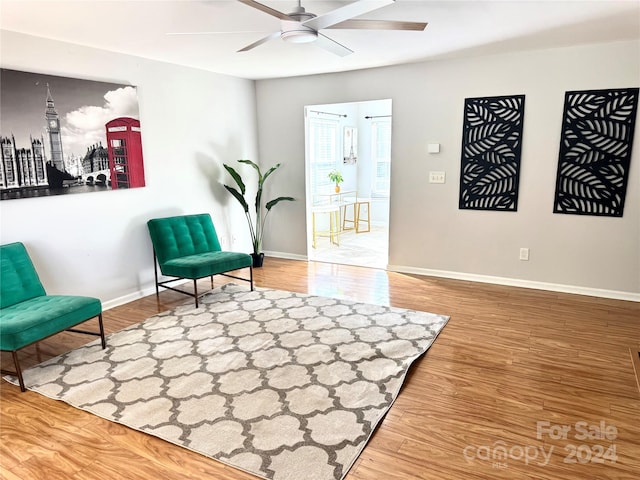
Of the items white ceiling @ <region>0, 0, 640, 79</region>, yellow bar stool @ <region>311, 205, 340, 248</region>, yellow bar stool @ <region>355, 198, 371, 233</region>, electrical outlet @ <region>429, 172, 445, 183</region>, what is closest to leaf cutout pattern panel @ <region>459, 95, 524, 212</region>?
electrical outlet @ <region>429, 172, 445, 183</region>

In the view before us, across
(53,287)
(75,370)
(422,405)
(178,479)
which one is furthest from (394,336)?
(53,287)

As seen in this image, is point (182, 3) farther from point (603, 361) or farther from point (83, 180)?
point (603, 361)

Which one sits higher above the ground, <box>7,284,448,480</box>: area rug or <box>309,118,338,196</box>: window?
<box>309,118,338,196</box>: window

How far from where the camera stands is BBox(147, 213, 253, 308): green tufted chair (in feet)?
13.1

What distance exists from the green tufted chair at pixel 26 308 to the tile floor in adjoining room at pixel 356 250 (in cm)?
330

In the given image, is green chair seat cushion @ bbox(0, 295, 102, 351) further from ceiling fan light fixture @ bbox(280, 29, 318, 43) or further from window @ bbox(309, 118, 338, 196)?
window @ bbox(309, 118, 338, 196)

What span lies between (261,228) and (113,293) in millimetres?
2371

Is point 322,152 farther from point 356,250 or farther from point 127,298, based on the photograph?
point 127,298

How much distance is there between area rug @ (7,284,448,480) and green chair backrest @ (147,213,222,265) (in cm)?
62

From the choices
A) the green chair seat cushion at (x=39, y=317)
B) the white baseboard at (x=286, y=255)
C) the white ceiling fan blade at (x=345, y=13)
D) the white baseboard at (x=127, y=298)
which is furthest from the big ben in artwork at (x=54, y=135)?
the white baseboard at (x=286, y=255)

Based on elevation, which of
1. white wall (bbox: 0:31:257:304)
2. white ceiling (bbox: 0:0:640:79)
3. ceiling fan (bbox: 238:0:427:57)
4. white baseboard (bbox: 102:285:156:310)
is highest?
white ceiling (bbox: 0:0:640:79)

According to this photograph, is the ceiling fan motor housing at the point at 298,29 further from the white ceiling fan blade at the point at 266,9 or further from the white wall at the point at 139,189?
the white wall at the point at 139,189

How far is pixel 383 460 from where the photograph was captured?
6.68 feet

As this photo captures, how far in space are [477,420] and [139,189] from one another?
3.63 m
